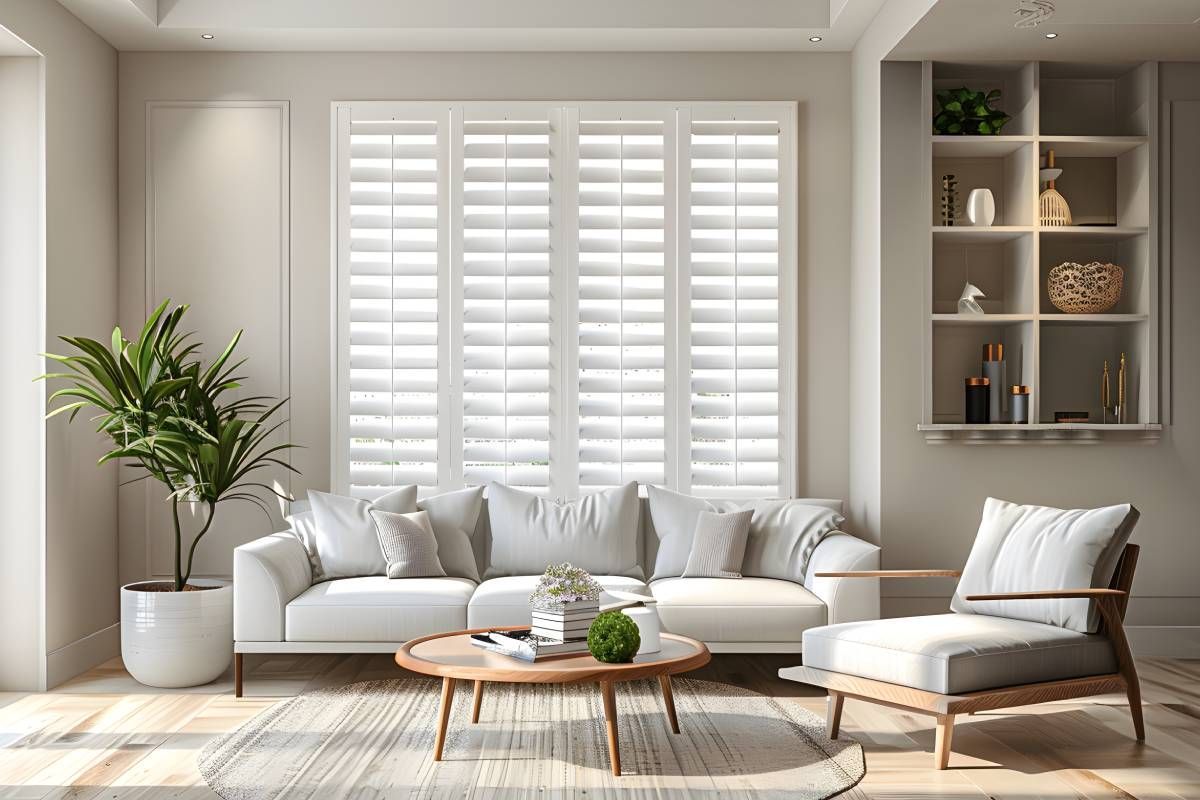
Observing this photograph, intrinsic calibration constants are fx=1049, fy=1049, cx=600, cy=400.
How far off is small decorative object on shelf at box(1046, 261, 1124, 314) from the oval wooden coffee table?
269cm

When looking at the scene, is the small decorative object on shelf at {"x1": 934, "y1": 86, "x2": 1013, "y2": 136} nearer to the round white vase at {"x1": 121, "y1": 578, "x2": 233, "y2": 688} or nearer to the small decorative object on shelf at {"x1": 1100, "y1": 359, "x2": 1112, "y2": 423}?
the small decorative object on shelf at {"x1": 1100, "y1": 359, "x2": 1112, "y2": 423}

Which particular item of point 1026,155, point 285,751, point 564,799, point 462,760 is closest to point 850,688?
Result: point 564,799

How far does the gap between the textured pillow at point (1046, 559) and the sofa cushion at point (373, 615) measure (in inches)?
81.3

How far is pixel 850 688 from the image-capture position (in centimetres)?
361

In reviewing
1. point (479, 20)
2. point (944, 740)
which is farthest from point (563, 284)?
point (944, 740)

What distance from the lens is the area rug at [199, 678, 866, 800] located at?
3.25 m

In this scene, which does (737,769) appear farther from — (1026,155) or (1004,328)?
(1026,155)

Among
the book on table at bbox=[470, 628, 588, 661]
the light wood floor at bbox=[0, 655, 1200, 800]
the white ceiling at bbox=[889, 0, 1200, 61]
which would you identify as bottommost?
the light wood floor at bbox=[0, 655, 1200, 800]

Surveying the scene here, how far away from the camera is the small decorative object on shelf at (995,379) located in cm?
499

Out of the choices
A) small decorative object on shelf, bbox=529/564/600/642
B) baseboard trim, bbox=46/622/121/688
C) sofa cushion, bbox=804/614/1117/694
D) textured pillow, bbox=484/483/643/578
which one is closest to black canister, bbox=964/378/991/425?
sofa cushion, bbox=804/614/1117/694

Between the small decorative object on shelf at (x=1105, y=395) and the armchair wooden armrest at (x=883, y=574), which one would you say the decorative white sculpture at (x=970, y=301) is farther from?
the armchair wooden armrest at (x=883, y=574)

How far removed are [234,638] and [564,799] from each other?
6.44ft

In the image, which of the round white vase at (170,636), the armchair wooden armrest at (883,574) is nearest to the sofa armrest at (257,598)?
the round white vase at (170,636)

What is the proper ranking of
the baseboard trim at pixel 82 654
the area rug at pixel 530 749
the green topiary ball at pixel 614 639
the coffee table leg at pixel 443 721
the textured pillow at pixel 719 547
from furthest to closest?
the textured pillow at pixel 719 547 < the baseboard trim at pixel 82 654 < the coffee table leg at pixel 443 721 < the green topiary ball at pixel 614 639 < the area rug at pixel 530 749
